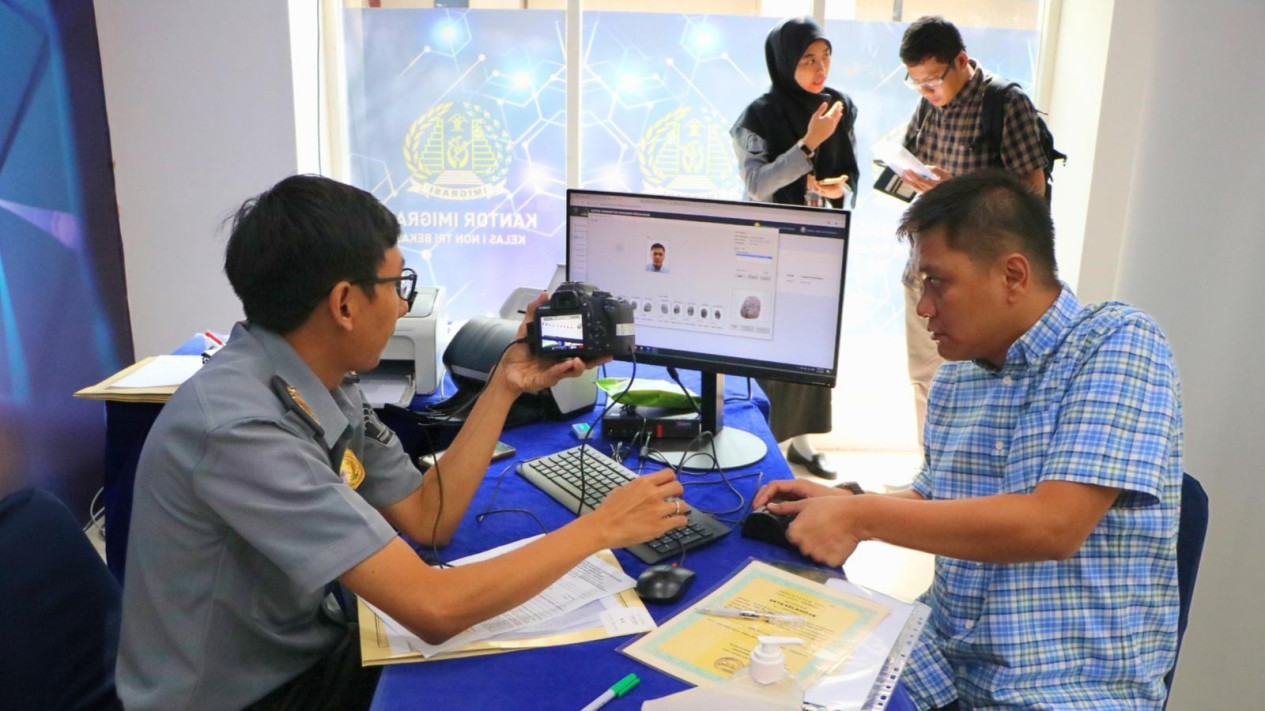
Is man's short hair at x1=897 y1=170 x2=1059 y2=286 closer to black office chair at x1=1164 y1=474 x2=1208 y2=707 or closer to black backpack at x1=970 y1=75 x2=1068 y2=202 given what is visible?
black office chair at x1=1164 y1=474 x2=1208 y2=707

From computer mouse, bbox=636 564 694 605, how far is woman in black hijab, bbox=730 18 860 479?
1.83 m

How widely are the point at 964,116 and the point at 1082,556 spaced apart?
7.11 ft

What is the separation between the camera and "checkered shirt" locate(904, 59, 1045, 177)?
2.94 m

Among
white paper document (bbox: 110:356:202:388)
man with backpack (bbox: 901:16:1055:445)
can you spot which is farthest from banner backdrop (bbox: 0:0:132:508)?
man with backpack (bbox: 901:16:1055:445)

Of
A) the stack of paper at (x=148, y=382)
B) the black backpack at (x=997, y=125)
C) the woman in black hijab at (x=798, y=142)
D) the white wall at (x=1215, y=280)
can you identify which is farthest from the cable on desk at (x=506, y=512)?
the black backpack at (x=997, y=125)

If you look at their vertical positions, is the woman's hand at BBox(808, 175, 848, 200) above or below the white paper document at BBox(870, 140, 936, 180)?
below

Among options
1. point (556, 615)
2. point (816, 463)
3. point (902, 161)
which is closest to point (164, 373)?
point (556, 615)

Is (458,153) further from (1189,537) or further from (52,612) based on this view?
(1189,537)

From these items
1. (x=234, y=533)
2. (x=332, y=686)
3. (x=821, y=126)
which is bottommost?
(x=332, y=686)

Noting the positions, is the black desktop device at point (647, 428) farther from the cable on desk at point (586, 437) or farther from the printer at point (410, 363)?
the printer at point (410, 363)

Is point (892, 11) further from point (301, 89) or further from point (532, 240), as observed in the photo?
point (301, 89)

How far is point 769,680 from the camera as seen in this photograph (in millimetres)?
1000

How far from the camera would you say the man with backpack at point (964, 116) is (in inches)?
116

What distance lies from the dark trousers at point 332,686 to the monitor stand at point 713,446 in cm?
64
